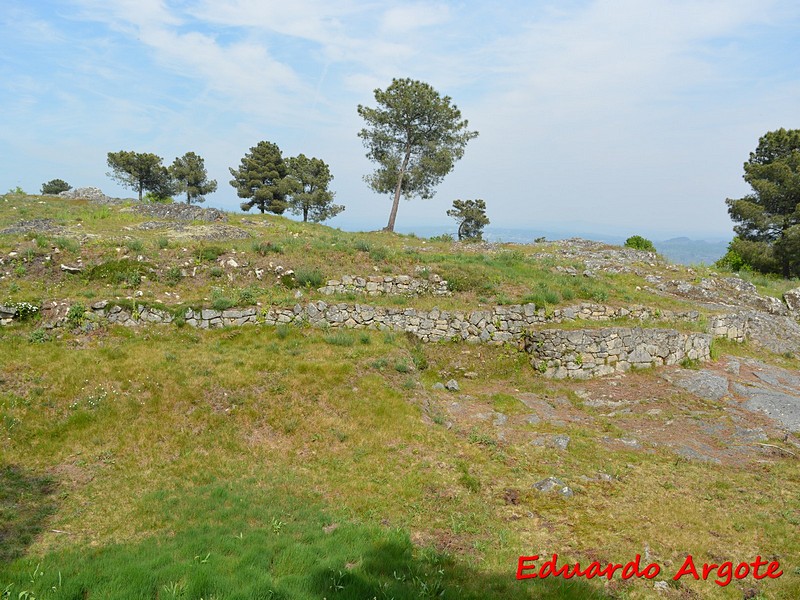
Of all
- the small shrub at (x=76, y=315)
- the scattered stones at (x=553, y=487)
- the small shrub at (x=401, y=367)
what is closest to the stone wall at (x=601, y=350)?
the small shrub at (x=401, y=367)

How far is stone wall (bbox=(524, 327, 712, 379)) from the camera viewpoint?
1725 cm

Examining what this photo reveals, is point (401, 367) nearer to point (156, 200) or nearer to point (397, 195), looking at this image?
point (397, 195)

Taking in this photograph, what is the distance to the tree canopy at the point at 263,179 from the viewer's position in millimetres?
55438

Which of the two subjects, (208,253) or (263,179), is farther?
(263,179)

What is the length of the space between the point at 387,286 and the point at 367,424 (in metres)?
8.80

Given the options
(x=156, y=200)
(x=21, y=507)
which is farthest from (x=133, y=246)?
(x=156, y=200)

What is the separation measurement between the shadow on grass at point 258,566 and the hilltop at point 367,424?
47 mm

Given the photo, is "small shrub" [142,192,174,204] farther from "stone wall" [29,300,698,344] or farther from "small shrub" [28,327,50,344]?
"small shrub" [28,327,50,344]

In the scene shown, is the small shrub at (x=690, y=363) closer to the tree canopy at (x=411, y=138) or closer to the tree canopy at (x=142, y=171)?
the tree canopy at (x=411, y=138)

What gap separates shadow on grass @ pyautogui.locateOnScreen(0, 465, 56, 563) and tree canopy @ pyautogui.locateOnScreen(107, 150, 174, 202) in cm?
5475

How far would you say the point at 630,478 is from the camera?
10195mm

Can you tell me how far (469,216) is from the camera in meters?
72.6

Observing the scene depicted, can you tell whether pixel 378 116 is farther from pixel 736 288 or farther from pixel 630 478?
pixel 630 478

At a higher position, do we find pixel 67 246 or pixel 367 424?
pixel 67 246
